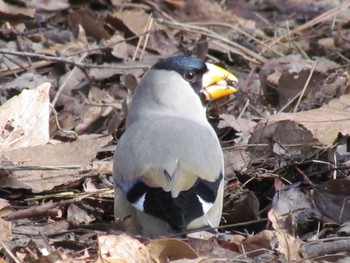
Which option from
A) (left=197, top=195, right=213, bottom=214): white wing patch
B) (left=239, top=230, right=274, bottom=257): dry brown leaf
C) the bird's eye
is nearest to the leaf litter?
(left=239, top=230, right=274, bottom=257): dry brown leaf

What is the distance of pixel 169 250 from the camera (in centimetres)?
492

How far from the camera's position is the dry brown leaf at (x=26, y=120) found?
6.95 m

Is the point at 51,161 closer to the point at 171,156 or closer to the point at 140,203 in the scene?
the point at 171,156

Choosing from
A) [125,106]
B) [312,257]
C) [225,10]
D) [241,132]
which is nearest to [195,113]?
[241,132]

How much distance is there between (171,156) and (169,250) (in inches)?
31.4

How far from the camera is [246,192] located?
20.3 ft

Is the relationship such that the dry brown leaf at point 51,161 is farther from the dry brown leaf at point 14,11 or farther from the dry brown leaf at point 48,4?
the dry brown leaf at point 48,4

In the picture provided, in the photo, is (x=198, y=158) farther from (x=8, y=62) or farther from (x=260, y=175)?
(x=8, y=62)

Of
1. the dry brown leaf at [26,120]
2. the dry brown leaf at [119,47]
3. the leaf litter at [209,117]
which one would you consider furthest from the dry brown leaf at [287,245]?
the dry brown leaf at [119,47]

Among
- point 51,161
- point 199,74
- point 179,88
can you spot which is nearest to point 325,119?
point 199,74

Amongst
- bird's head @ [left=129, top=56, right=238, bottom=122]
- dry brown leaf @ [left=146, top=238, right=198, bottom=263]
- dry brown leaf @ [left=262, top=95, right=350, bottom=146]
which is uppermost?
dry brown leaf @ [left=146, top=238, right=198, bottom=263]

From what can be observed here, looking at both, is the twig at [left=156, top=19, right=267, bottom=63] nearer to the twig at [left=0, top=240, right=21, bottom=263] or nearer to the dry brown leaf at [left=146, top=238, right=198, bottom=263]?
the dry brown leaf at [left=146, top=238, right=198, bottom=263]

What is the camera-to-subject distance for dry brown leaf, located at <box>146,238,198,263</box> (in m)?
4.88

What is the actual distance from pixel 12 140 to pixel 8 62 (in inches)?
70.3
